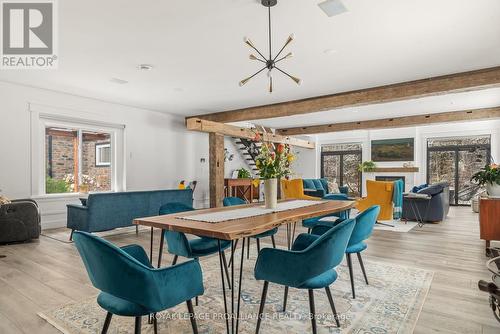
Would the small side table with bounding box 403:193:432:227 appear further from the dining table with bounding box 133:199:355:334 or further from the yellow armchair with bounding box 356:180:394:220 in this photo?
the dining table with bounding box 133:199:355:334

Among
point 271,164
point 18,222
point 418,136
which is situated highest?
point 418,136

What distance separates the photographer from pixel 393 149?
440 inches

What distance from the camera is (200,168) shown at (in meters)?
9.24

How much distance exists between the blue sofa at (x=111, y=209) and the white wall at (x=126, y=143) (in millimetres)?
1390

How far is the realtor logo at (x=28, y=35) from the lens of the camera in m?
3.12

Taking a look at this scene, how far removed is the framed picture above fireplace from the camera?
10836 mm

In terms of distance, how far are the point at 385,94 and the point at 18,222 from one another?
6675mm

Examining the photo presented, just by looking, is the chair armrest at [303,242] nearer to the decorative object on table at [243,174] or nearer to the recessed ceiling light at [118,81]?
the recessed ceiling light at [118,81]

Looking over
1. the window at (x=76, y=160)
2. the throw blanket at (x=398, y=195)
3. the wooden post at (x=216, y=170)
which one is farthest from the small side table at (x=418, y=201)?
the window at (x=76, y=160)

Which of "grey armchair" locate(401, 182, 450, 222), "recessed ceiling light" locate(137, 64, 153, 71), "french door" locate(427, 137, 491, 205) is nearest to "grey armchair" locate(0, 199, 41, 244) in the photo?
"recessed ceiling light" locate(137, 64, 153, 71)

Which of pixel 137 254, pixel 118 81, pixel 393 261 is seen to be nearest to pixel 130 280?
pixel 137 254

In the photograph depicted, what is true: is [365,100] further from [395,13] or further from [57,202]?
[57,202]

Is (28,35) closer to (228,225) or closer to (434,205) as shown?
(228,225)

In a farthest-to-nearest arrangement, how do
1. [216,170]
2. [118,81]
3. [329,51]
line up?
1. [216,170]
2. [118,81]
3. [329,51]
